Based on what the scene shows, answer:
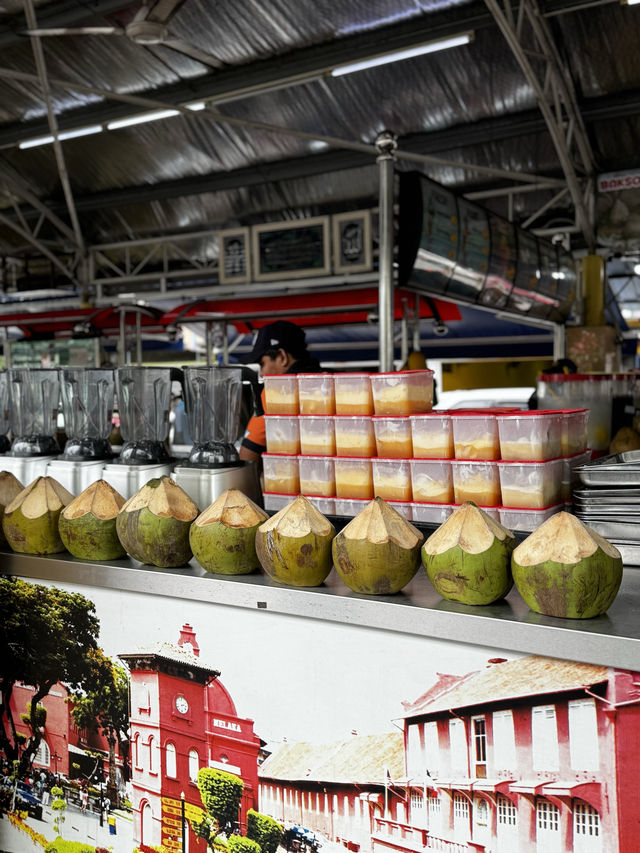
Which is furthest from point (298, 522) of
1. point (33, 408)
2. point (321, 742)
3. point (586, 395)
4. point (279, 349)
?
point (586, 395)

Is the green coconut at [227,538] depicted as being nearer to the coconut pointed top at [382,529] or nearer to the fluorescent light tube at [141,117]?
the coconut pointed top at [382,529]

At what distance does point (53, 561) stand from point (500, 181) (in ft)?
24.1

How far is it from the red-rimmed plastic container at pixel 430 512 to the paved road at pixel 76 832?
1049 mm

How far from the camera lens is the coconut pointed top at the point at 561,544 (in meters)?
1.24

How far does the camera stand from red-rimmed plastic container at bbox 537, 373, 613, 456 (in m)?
3.17

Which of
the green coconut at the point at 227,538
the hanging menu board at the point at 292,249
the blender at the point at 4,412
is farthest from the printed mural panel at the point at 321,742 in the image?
the hanging menu board at the point at 292,249

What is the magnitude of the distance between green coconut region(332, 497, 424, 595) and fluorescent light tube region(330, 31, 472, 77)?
4.93 meters

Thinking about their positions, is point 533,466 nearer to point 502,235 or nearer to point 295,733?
point 295,733

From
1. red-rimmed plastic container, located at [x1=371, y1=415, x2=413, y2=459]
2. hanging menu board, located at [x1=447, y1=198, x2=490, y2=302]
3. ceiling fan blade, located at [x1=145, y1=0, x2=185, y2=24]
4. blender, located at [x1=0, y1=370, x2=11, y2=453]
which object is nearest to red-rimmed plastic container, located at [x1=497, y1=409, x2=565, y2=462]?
red-rimmed plastic container, located at [x1=371, y1=415, x2=413, y2=459]

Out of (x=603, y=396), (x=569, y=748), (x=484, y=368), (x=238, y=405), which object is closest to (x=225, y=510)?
(x=238, y=405)

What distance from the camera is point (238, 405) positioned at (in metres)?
2.21

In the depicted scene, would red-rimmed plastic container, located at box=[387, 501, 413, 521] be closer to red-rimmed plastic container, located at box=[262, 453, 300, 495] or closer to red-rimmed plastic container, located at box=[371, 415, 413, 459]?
red-rimmed plastic container, located at box=[371, 415, 413, 459]

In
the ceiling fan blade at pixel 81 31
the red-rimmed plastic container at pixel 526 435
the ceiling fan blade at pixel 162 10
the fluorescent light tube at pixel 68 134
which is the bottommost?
the red-rimmed plastic container at pixel 526 435

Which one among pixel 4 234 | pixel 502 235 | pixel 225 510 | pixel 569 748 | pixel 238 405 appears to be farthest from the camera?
pixel 4 234
